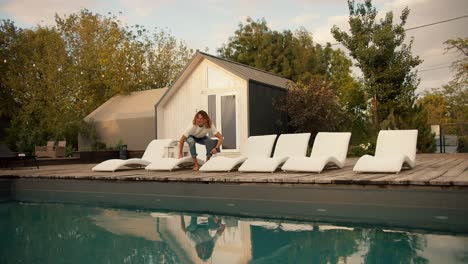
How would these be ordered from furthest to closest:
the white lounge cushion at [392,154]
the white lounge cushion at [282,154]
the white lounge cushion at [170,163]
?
the white lounge cushion at [170,163]
the white lounge cushion at [282,154]
the white lounge cushion at [392,154]

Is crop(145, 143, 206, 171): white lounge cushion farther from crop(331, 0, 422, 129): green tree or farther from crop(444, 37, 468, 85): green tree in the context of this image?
crop(444, 37, 468, 85): green tree

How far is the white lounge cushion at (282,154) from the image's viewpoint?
7586 mm

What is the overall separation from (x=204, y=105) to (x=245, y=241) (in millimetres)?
10846

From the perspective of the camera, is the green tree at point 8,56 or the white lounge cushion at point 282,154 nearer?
the white lounge cushion at point 282,154

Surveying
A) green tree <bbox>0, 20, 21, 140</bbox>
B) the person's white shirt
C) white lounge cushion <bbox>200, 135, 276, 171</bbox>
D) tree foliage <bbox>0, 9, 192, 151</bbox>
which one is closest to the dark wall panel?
the person's white shirt

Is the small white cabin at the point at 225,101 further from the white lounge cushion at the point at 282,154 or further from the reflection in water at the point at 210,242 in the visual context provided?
the reflection in water at the point at 210,242

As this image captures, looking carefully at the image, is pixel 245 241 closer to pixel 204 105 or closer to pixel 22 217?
pixel 22 217

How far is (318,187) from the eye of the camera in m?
6.17

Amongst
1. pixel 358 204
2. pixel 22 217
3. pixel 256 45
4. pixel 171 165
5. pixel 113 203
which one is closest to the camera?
pixel 358 204

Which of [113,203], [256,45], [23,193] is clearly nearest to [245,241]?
[113,203]

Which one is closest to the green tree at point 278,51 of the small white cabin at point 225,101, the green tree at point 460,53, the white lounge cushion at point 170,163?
the green tree at point 460,53

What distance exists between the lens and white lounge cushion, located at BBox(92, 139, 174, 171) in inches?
366

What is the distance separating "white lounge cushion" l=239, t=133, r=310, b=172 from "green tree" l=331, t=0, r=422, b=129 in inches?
327

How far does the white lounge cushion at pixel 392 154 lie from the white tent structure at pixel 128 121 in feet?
41.7
